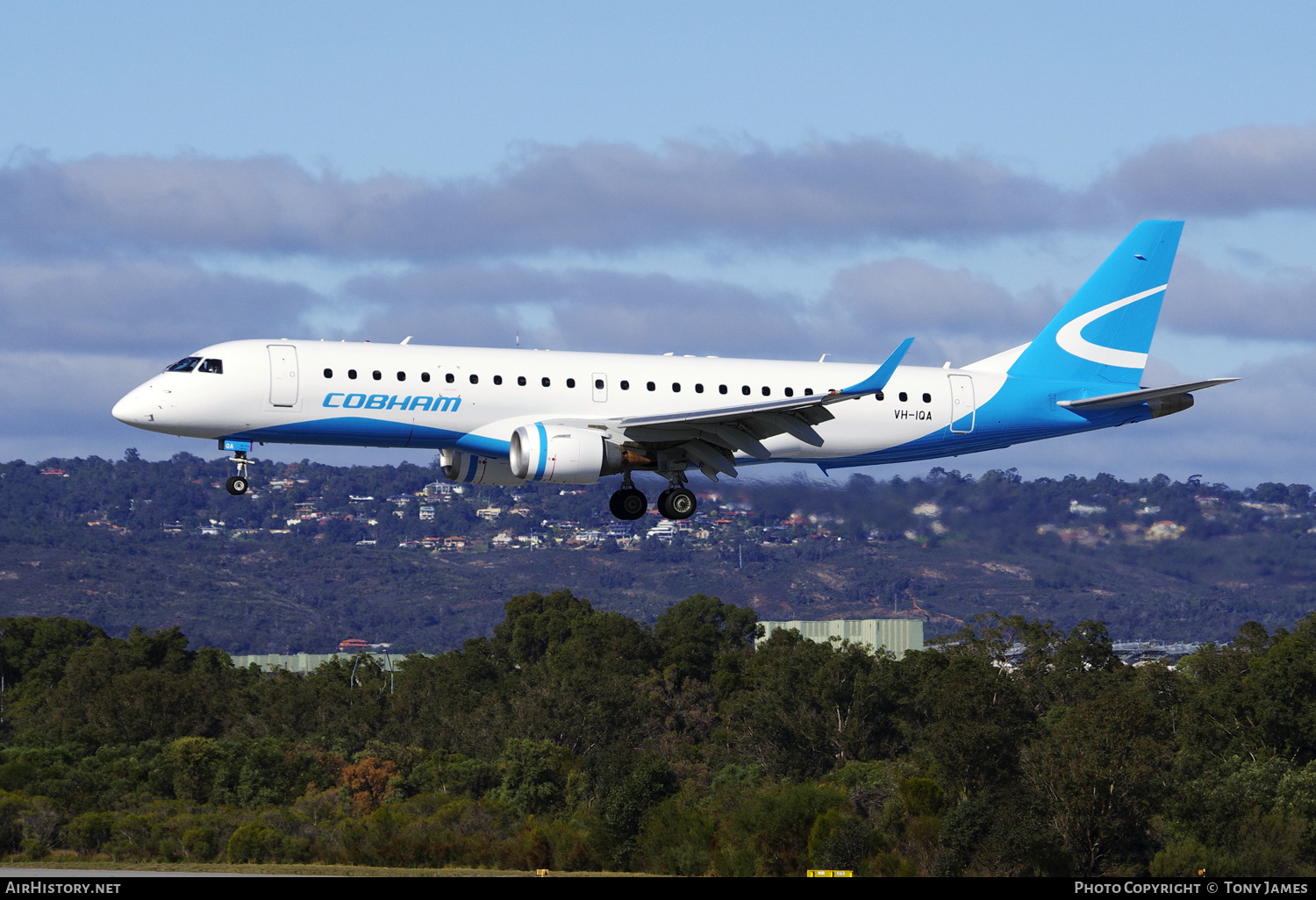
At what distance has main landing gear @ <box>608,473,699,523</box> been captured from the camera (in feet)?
153

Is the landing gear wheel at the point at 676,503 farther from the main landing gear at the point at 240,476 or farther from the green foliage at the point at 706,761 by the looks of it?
the green foliage at the point at 706,761

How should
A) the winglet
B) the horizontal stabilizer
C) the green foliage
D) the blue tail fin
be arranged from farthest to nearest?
the green foliage → the blue tail fin → the horizontal stabilizer → the winglet

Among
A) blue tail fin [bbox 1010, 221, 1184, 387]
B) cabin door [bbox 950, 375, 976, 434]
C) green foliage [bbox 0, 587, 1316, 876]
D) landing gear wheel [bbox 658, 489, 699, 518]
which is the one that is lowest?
green foliage [bbox 0, 587, 1316, 876]

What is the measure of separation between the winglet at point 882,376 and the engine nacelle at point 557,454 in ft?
22.1

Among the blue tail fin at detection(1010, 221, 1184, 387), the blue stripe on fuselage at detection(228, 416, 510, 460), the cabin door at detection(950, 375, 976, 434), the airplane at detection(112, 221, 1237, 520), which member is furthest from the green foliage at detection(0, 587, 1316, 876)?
the blue stripe on fuselage at detection(228, 416, 510, 460)

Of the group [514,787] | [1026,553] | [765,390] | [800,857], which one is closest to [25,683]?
[514,787]

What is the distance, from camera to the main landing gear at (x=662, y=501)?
1834 inches

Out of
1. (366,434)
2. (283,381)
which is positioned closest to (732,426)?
(366,434)

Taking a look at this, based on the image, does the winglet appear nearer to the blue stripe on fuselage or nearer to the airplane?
the airplane

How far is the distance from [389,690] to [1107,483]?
262 ft

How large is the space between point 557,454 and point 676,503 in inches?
207

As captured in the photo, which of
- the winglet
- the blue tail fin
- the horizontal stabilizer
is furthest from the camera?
the blue tail fin

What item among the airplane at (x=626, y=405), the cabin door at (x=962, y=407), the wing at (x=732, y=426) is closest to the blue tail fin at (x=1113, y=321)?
the airplane at (x=626, y=405)

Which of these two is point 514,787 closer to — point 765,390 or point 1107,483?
point 1107,483
